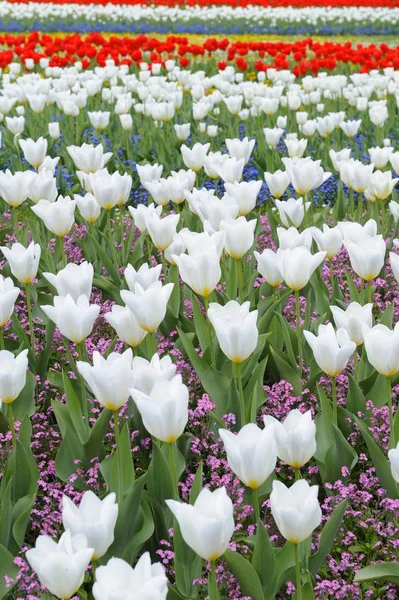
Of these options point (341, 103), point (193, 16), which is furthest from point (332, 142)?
point (193, 16)

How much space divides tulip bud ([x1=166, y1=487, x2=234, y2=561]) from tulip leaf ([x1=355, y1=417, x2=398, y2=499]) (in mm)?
825

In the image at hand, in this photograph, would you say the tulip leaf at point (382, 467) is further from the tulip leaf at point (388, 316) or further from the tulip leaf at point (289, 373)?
the tulip leaf at point (388, 316)

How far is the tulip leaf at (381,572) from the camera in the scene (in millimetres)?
2014

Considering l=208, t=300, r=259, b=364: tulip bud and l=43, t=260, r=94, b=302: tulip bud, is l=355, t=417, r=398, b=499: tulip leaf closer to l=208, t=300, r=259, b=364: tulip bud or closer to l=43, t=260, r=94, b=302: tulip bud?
l=208, t=300, r=259, b=364: tulip bud

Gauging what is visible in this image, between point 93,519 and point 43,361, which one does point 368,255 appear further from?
point 93,519

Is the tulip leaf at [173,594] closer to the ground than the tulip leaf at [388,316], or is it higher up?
closer to the ground

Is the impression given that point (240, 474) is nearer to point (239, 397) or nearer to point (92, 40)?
point (239, 397)

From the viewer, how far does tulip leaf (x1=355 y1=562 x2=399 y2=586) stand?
79.3 inches

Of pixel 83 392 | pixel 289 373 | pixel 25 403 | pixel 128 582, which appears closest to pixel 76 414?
pixel 83 392

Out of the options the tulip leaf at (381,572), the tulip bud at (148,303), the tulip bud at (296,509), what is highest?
the tulip bud at (148,303)

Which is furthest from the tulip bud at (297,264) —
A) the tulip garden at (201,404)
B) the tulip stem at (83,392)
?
the tulip stem at (83,392)

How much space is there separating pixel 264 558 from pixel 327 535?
0.17 metres

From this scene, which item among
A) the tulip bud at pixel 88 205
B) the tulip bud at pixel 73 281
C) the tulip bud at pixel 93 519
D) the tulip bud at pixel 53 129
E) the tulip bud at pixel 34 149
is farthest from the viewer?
the tulip bud at pixel 53 129

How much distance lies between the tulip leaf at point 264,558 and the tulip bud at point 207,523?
0.34 metres
